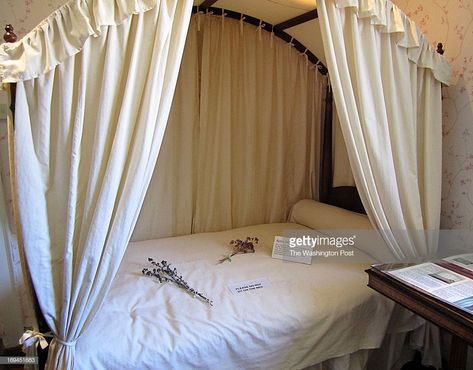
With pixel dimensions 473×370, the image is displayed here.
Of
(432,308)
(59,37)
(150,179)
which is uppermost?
(59,37)

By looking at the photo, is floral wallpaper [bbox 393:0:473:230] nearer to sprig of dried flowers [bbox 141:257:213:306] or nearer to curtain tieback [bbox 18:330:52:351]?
sprig of dried flowers [bbox 141:257:213:306]

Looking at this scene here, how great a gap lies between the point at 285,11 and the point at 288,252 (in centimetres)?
164

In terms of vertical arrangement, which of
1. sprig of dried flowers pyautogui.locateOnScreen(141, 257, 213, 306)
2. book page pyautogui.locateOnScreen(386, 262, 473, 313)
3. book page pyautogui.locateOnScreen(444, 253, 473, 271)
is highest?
book page pyautogui.locateOnScreen(444, 253, 473, 271)

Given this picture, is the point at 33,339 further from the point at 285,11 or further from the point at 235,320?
the point at 285,11

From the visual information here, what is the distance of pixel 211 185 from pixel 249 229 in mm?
467

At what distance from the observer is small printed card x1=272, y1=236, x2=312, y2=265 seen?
1.95 meters

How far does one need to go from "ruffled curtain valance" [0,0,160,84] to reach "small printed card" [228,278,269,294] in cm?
121

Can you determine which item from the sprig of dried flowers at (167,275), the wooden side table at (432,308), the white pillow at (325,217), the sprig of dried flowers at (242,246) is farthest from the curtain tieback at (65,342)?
the white pillow at (325,217)

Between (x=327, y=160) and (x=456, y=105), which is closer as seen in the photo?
(x=456, y=105)

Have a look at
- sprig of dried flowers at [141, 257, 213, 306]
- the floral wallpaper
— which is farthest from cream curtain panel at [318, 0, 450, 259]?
sprig of dried flowers at [141, 257, 213, 306]

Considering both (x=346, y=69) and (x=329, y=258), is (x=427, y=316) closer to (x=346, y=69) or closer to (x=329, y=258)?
(x=329, y=258)

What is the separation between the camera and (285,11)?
7.23ft

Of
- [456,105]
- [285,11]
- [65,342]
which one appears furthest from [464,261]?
[285,11]

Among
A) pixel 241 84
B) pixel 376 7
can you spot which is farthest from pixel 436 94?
pixel 241 84
